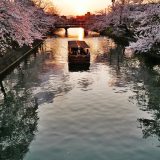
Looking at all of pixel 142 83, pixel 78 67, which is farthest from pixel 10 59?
pixel 142 83

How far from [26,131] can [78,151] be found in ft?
18.5

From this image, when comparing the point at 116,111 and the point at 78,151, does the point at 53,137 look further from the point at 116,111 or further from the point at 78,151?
the point at 116,111

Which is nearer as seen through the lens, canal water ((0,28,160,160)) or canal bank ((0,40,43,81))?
canal water ((0,28,160,160))

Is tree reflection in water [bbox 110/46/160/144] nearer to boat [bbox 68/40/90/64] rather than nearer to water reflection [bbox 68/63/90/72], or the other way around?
water reflection [bbox 68/63/90/72]

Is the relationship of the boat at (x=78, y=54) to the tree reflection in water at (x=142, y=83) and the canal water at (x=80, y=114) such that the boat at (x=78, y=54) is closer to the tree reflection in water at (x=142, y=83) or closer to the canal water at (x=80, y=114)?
the canal water at (x=80, y=114)

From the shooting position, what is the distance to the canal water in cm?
2177

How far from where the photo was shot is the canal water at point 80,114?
71.4ft

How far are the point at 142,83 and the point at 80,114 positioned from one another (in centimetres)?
1509

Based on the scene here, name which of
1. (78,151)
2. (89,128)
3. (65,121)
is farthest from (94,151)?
(65,121)

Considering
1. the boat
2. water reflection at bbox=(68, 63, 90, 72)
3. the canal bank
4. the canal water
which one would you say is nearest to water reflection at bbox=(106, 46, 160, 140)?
the canal water

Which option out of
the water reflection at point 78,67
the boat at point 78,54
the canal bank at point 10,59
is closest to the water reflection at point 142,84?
the water reflection at point 78,67

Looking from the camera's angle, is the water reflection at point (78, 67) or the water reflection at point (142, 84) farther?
the water reflection at point (78, 67)

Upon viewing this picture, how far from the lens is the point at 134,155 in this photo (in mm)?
20922

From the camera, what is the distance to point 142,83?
42000mm
